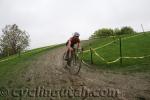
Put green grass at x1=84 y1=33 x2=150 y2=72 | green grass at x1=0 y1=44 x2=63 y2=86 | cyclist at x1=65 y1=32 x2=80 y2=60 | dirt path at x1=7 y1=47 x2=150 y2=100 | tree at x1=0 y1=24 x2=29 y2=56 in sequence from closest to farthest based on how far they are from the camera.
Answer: dirt path at x1=7 y1=47 x2=150 y2=100, cyclist at x1=65 y1=32 x2=80 y2=60, green grass at x1=0 y1=44 x2=63 y2=86, green grass at x1=84 y1=33 x2=150 y2=72, tree at x1=0 y1=24 x2=29 y2=56

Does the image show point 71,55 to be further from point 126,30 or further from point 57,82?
point 126,30

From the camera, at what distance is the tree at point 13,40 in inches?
3493

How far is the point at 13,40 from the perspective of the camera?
9050 centimetres

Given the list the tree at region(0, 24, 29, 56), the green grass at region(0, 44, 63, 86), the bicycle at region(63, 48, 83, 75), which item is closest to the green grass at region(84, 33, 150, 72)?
the bicycle at region(63, 48, 83, 75)

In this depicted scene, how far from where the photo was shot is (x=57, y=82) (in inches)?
518

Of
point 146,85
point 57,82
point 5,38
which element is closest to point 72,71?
point 57,82

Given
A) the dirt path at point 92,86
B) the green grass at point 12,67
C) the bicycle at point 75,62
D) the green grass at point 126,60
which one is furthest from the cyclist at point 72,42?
the green grass at point 12,67

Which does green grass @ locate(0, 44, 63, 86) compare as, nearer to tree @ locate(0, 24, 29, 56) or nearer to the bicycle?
the bicycle

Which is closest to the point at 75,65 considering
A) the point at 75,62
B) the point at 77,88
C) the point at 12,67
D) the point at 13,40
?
the point at 75,62

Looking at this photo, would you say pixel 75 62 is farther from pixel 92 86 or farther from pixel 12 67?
pixel 12 67

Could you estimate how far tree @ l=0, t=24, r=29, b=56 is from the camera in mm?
88731

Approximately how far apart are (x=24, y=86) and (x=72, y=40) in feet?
13.6

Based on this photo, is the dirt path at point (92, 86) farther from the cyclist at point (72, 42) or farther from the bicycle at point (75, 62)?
the cyclist at point (72, 42)

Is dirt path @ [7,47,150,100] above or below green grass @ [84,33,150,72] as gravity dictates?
below
